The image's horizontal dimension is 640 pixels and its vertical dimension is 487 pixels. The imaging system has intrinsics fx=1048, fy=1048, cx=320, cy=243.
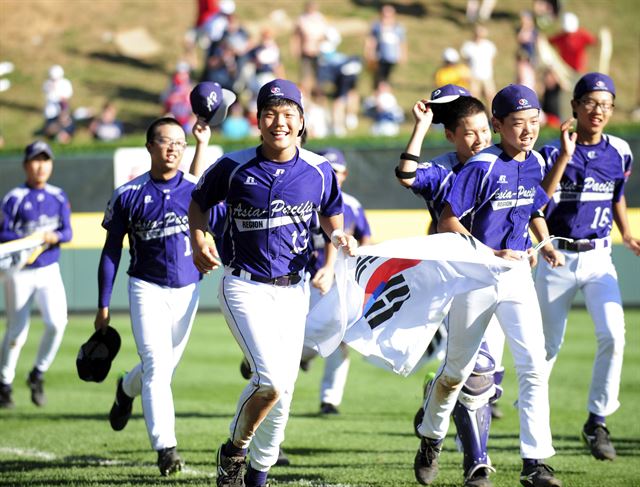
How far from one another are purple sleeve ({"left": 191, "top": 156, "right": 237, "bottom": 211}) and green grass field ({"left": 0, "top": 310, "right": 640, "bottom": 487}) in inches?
80.8

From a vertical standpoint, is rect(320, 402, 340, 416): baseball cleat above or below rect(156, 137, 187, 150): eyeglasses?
below

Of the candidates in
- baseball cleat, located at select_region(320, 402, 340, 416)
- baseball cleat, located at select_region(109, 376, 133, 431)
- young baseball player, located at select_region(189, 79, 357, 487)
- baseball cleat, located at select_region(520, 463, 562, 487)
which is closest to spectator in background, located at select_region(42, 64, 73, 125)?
baseball cleat, located at select_region(320, 402, 340, 416)

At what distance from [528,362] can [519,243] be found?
79 cm

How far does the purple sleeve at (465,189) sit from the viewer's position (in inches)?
263

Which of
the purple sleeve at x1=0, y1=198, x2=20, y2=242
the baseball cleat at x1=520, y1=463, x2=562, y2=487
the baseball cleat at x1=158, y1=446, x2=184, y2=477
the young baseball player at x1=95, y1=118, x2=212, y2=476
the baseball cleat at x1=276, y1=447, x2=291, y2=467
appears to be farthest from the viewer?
the purple sleeve at x1=0, y1=198, x2=20, y2=242

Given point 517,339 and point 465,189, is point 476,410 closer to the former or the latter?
point 517,339

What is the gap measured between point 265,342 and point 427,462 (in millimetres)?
1551

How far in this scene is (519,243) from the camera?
273 inches

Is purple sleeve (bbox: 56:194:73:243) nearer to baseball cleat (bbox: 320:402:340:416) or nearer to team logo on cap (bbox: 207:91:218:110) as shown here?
baseball cleat (bbox: 320:402:340:416)

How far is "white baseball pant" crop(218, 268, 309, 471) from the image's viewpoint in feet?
20.9

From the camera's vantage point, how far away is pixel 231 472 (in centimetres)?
659

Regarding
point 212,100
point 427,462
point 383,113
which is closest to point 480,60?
point 383,113

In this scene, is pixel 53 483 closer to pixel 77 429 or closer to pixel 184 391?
pixel 77 429

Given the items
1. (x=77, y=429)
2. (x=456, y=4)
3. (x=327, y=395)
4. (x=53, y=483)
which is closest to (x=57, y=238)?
(x=77, y=429)
